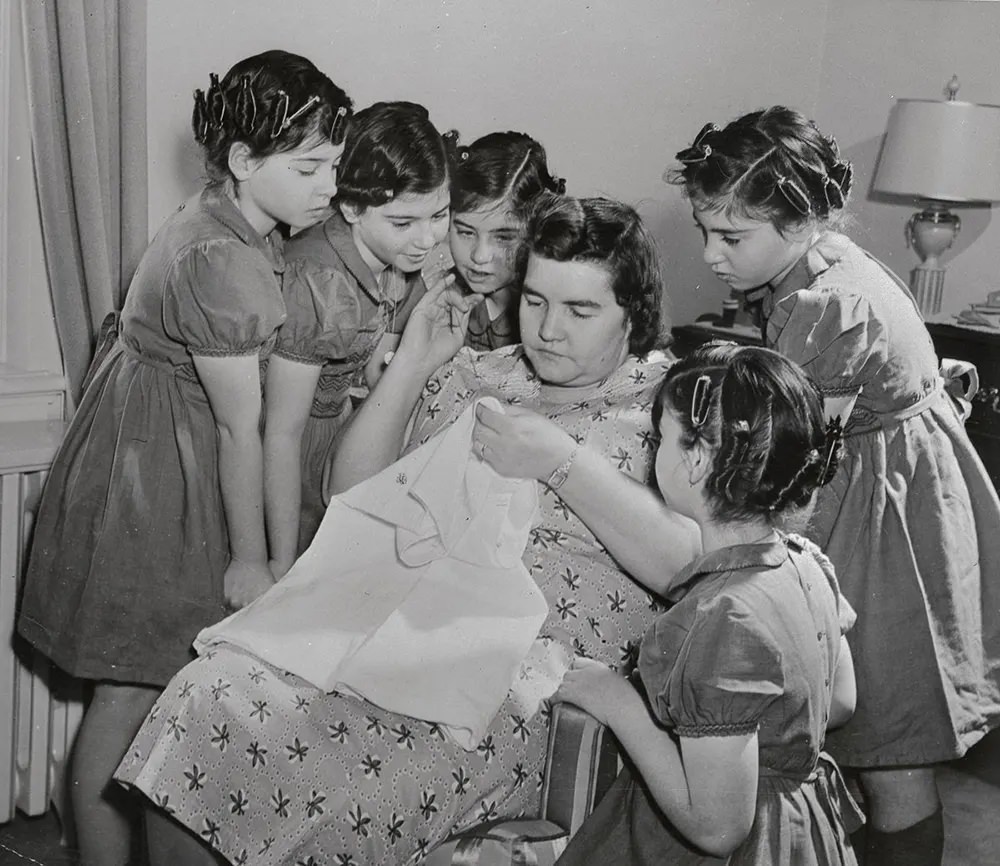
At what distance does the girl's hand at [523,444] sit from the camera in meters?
1.71

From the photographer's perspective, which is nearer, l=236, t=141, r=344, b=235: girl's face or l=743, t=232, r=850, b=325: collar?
l=236, t=141, r=344, b=235: girl's face

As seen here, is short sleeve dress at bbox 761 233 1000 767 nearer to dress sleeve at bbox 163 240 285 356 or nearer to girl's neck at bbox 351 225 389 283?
girl's neck at bbox 351 225 389 283

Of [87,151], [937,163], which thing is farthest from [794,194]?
[937,163]

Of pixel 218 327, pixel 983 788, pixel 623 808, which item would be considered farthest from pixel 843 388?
pixel 983 788

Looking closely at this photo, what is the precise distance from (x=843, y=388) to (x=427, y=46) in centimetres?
117

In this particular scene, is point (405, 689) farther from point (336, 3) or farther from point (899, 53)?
point (899, 53)

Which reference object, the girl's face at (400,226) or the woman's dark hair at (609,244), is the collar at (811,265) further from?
the girl's face at (400,226)

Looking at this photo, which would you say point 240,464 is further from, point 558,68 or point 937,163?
point 937,163

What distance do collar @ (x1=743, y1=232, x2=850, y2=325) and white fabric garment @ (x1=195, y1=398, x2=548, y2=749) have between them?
0.50 meters

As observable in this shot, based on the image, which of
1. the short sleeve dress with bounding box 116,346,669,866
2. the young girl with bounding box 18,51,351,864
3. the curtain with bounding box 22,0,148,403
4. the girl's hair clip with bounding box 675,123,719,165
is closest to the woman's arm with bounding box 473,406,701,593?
the short sleeve dress with bounding box 116,346,669,866

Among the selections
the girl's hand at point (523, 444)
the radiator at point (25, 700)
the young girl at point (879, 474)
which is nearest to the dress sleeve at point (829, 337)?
the young girl at point (879, 474)

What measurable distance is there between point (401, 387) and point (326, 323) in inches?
6.7

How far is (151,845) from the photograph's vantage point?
1.61 metres

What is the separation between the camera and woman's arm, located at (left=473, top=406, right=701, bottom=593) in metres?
1.66
